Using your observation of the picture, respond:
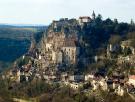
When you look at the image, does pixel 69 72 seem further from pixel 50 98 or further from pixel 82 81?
pixel 50 98

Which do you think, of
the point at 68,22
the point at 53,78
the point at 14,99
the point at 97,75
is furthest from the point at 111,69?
the point at 68,22

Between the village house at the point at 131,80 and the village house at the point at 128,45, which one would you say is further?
the village house at the point at 128,45

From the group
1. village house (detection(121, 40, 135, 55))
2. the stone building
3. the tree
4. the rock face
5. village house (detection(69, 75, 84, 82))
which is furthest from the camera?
the tree

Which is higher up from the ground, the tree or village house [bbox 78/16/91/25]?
village house [bbox 78/16/91/25]

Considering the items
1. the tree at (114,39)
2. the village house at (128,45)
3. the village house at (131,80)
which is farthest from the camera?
the tree at (114,39)

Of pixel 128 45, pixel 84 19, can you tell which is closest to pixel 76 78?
pixel 128 45

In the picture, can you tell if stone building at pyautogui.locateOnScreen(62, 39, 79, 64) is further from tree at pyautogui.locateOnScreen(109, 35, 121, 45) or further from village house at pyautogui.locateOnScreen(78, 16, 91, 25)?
village house at pyautogui.locateOnScreen(78, 16, 91, 25)

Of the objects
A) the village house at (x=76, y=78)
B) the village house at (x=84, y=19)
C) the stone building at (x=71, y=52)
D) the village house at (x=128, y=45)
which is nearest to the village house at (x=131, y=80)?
the village house at (x=76, y=78)

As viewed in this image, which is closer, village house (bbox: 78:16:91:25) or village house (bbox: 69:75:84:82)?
village house (bbox: 69:75:84:82)

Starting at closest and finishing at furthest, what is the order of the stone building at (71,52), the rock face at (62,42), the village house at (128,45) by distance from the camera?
the village house at (128,45), the stone building at (71,52), the rock face at (62,42)

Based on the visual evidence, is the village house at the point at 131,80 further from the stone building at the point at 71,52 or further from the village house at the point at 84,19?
the village house at the point at 84,19

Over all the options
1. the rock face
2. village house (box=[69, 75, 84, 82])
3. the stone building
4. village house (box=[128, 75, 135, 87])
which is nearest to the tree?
the rock face

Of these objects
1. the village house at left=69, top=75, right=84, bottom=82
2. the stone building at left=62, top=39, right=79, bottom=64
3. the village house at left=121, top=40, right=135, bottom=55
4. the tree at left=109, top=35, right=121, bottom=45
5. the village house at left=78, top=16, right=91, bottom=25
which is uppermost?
the village house at left=78, top=16, right=91, bottom=25
